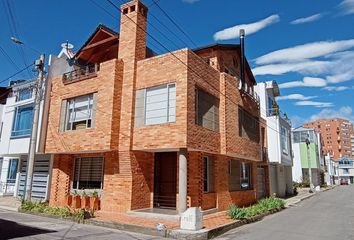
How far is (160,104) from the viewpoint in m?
14.3

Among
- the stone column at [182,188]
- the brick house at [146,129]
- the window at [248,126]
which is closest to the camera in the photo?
the stone column at [182,188]

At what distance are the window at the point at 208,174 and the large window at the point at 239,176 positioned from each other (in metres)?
2.19

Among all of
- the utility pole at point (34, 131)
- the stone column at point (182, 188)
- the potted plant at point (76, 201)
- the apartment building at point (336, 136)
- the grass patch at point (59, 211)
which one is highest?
the apartment building at point (336, 136)

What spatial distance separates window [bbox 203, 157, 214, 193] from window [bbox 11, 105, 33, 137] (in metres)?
11.6

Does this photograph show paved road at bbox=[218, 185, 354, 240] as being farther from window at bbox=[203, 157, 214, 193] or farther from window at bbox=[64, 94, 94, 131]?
window at bbox=[64, 94, 94, 131]

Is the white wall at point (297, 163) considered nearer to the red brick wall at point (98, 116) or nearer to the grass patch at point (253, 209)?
the grass patch at point (253, 209)

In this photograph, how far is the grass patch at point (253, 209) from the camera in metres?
13.5

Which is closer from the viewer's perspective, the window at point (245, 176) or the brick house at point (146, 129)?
the brick house at point (146, 129)

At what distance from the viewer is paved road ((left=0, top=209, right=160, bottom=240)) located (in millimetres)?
9688

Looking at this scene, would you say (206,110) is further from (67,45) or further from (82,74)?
(67,45)

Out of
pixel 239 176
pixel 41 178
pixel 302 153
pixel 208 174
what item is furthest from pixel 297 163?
pixel 41 178

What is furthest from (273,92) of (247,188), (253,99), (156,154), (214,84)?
(156,154)

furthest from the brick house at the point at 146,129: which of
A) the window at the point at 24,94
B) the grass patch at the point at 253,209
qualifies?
the window at the point at 24,94

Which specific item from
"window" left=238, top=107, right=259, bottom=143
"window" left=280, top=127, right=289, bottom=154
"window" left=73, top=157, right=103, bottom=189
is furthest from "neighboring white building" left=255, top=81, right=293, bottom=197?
"window" left=73, top=157, right=103, bottom=189
